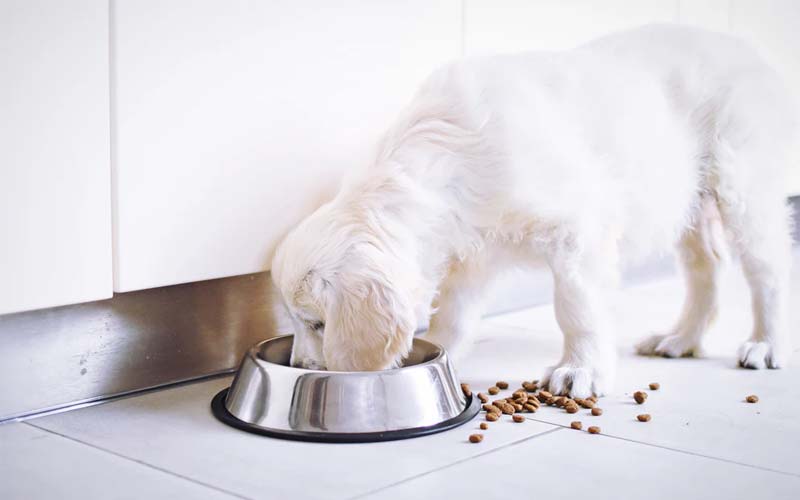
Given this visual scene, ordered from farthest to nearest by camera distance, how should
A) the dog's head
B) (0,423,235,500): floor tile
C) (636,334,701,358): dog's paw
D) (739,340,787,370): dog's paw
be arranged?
1. (636,334,701,358): dog's paw
2. (739,340,787,370): dog's paw
3. the dog's head
4. (0,423,235,500): floor tile

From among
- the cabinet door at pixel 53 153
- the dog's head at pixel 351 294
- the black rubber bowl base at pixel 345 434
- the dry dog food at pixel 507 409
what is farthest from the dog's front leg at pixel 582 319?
the cabinet door at pixel 53 153

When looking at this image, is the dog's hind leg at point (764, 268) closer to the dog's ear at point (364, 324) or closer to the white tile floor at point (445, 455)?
the white tile floor at point (445, 455)

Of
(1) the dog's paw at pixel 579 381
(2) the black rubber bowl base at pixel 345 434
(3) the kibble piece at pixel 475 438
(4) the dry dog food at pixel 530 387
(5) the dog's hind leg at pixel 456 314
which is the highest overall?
(5) the dog's hind leg at pixel 456 314

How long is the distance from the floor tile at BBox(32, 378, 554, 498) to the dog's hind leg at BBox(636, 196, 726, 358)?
1048 millimetres

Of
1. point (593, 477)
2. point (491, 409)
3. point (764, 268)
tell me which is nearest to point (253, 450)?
point (491, 409)

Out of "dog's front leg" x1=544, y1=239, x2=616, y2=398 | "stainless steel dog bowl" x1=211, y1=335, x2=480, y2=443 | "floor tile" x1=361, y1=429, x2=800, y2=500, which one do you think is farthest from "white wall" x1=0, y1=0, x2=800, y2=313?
"floor tile" x1=361, y1=429, x2=800, y2=500

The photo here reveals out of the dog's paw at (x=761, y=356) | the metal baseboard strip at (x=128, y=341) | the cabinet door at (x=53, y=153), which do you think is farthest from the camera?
the dog's paw at (x=761, y=356)

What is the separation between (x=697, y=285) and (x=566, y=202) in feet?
3.05

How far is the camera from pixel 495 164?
2.93 meters

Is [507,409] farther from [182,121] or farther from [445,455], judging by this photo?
[182,121]

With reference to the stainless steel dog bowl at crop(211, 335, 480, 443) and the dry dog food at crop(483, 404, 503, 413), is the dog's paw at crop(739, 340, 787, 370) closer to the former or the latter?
the dry dog food at crop(483, 404, 503, 413)

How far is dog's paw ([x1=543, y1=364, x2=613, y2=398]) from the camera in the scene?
299 centimetres

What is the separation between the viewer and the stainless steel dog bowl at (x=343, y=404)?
2574mm

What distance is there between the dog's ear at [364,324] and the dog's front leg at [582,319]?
0.61m
